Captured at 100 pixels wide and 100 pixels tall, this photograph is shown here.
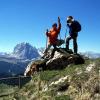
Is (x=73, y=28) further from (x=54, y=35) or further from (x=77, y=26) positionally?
(x=54, y=35)

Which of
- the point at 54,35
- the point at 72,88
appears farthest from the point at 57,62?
the point at 72,88

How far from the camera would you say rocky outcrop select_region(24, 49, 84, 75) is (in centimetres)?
2080

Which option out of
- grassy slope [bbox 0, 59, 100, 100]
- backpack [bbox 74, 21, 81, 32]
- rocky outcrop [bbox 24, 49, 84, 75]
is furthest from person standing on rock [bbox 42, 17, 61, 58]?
grassy slope [bbox 0, 59, 100, 100]

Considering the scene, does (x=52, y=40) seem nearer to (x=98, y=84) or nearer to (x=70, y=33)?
(x=70, y=33)

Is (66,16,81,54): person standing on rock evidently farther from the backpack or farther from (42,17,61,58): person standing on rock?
(42,17,61,58): person standing on rock

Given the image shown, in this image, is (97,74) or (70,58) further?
(70,58)

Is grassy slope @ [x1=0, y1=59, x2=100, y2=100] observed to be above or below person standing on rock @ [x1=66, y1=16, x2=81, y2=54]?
below

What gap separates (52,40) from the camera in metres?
22.9

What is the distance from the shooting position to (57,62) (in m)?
21.1

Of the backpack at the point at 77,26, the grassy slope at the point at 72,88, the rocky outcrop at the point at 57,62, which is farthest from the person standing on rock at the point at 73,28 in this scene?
the grassy slope at the point at 72,88

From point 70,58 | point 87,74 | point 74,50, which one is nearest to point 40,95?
point 87,74

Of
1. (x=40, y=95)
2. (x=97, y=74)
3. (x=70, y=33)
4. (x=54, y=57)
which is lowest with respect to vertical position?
(x=40, y=95)

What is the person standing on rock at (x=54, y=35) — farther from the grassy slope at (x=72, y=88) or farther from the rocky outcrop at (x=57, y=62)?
the grassy slope at (x=72, y=88)

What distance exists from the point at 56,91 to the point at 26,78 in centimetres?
653
